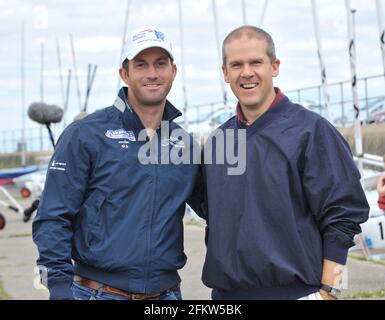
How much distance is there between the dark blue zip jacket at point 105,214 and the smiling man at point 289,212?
328mm

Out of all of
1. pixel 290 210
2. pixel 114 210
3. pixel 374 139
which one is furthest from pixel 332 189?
pixel 374 139

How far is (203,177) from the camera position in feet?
12.3

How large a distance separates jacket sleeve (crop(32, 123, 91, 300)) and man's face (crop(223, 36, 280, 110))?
769mm

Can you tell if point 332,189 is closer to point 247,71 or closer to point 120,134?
point 247,71

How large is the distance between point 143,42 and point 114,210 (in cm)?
83

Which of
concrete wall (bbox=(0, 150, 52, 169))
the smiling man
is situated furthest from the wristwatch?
concrete wall (bbox=(0, 150, 52, 169))

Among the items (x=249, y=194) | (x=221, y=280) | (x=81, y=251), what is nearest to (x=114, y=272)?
(x=81, y=251)

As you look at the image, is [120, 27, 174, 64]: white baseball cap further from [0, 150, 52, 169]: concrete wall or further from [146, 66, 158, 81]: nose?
[0, 150, 52, 169]: concrete wall

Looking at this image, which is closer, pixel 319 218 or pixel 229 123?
pixel 319 218

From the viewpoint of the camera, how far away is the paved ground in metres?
7.63
